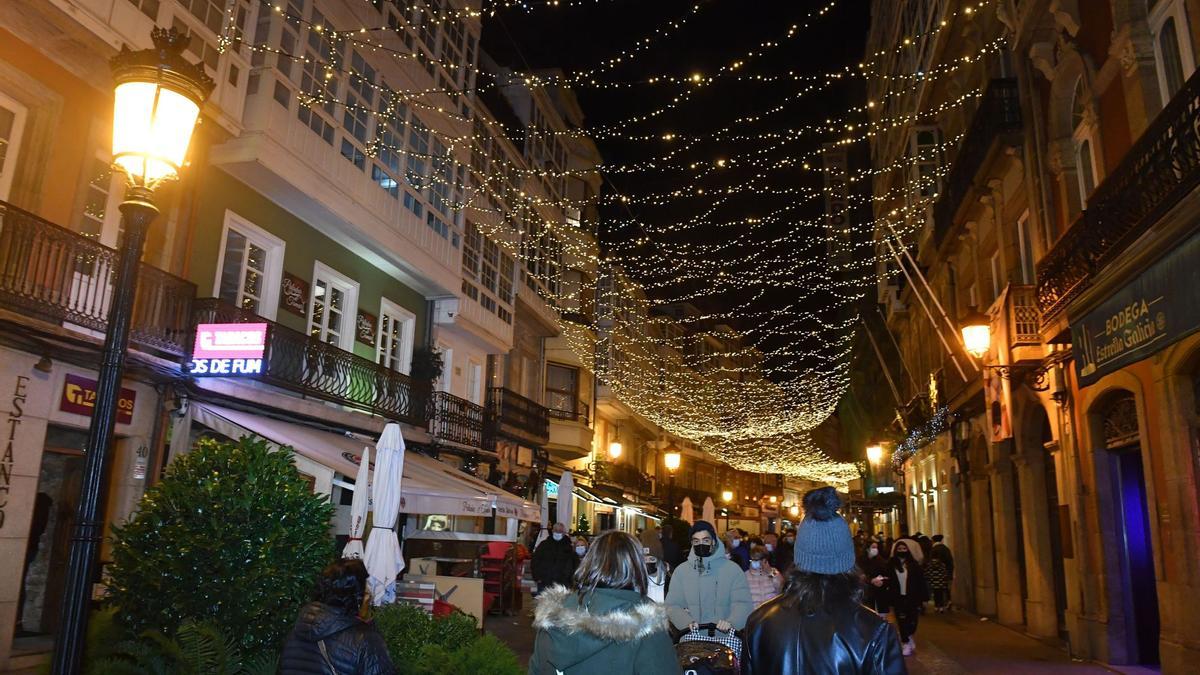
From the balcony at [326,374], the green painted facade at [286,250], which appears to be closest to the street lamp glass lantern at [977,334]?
the balcony at [326,374]

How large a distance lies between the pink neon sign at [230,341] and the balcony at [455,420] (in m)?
→ 7.75

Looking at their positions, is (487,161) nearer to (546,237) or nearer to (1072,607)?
(546,237)

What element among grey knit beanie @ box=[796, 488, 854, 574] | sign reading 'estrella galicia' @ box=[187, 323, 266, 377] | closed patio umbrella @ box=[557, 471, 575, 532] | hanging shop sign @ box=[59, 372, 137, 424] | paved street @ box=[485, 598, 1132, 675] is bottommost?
paved street @ box=[485, 598, 1132, 675]

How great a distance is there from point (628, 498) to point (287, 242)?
2822cm

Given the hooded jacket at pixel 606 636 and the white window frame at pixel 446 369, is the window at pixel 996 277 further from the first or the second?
the hooded jacket at pixel 606 636

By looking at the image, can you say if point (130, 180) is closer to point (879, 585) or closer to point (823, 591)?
point (823, 591)

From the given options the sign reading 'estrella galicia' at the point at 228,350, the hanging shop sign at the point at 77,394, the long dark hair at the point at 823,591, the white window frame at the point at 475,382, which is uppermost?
the white window frame at the point at 475,382

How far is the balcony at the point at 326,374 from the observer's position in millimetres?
12773

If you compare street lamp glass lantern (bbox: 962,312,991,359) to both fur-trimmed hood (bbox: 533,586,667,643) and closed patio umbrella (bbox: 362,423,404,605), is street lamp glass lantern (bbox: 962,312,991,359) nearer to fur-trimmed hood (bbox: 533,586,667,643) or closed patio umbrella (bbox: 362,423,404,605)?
closed patio umbrella (bbox: 362,423,404,605)

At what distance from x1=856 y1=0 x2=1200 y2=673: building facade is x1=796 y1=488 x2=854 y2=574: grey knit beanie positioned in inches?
230

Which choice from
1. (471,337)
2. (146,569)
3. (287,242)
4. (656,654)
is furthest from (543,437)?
(656,654)

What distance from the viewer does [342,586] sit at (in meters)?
4.18

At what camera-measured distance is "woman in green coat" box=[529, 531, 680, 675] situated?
316 cm

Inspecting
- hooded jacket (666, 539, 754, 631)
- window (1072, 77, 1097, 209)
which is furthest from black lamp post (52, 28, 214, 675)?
window (1072, 77, 1097, 209)
